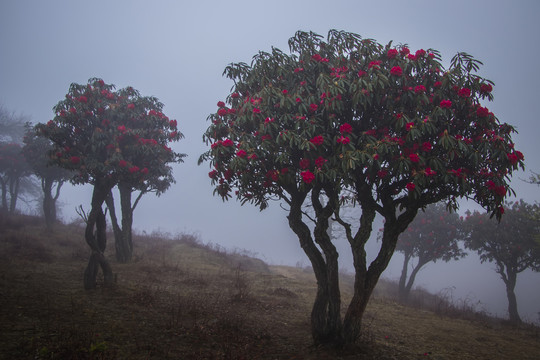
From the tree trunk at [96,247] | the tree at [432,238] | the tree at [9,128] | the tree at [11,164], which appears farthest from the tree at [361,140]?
the tree at [9,128]

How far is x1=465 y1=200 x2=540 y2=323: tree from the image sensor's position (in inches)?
667

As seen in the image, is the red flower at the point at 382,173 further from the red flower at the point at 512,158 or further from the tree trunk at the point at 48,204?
the tree trunk at the point at 48,204

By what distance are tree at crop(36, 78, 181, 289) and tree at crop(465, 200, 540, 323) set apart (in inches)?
796

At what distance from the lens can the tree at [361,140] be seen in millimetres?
5594

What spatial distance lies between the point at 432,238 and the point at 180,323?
20243mm

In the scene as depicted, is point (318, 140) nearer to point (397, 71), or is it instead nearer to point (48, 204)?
point (397, 71)

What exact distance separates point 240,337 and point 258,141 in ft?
14.1

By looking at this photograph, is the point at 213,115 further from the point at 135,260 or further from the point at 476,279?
the point at 476,279

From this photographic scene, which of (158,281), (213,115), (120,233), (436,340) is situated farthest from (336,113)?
(120,233)

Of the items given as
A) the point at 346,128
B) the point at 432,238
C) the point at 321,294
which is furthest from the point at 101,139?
the point at 432,238

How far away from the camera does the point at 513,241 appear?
1750cm

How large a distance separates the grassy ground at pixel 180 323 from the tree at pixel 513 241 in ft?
22.4

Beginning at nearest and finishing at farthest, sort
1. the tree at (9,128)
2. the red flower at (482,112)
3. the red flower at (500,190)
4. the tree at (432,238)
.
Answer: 1. the red flower at (500,190)
2. the red flower at (482,112)
3. the tree at (432,238)
4. the tree at (9,128)

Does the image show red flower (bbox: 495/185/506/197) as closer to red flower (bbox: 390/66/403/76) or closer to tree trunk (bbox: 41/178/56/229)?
red flower (bbox: 390/66/403/76)
